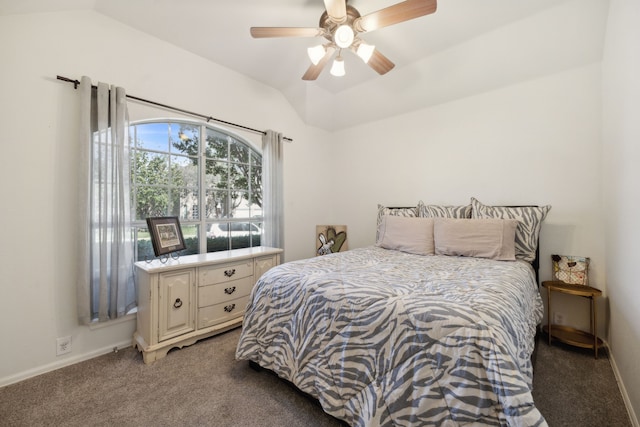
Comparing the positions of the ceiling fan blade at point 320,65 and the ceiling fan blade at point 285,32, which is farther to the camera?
the ceiling fan blade at point 320,65

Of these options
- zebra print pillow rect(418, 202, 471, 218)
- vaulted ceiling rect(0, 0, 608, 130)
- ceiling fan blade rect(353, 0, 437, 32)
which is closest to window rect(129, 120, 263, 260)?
vaulted ceiling rect(0, 0, 608, 130)

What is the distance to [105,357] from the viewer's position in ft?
6.48

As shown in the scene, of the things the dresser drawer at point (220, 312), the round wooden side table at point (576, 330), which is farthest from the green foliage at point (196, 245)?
the round wooden side table at point (576, 330)

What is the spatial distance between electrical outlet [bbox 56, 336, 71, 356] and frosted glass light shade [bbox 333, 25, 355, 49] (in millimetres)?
2869

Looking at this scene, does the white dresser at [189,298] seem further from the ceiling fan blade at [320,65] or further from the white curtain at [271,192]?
the ceiling fan blade at [320,65]

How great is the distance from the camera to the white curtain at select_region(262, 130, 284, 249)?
313 centimetres

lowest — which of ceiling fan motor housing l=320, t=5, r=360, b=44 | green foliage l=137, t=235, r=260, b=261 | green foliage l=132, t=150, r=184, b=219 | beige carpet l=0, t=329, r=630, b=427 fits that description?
beige carpet l=0, t=329, r=630, b=427

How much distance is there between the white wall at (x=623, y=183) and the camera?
53.1 inches

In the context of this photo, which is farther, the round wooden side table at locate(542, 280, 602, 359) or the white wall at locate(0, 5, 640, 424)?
the round wooden side table at locate(542, 280, 602, 359)

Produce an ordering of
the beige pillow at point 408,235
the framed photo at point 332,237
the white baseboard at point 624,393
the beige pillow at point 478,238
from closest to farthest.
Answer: the white baseboard at point 624,393
the beige pillow at point 478,238
the beige pillow at point 408,235
the framed photo at point 332,237

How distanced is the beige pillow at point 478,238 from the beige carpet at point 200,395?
2.71 ft

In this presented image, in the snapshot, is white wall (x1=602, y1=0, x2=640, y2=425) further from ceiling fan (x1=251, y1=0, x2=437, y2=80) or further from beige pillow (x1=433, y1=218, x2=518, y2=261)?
ceiling fan (x1=251, y1=0, x2=437, y2=80)

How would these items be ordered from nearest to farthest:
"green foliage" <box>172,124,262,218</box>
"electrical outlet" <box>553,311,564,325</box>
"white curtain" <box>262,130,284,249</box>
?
1. "electrical outlet" <box>553,311,564,325</box>
2. "green foliage" <box>172,124,262,218</box>
3. "white curtain" <box>262,130,284,249</box>

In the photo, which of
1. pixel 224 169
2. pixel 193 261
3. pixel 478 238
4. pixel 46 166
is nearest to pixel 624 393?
pixel 478 238
